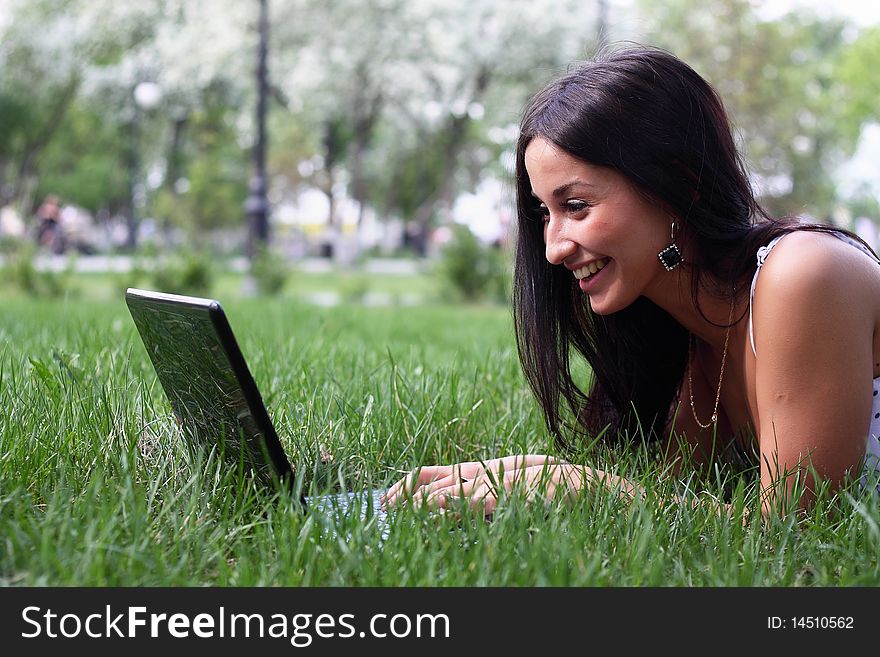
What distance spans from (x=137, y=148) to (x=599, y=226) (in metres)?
45.8

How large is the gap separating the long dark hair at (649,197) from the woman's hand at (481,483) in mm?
425

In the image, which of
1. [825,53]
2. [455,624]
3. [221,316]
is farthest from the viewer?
[825,53]

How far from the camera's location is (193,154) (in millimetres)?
47531

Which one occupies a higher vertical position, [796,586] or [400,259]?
[796,586]

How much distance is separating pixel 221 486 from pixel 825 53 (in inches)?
1956

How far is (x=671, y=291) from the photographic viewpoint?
2.68 m

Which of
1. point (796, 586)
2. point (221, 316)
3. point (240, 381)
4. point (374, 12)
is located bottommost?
point (796, 586)

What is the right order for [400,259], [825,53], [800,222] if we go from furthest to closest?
[825,53] → [400,259] → [800,222]

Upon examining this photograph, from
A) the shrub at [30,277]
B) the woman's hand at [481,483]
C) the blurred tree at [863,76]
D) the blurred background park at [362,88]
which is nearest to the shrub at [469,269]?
the blurred background park at [362,88]

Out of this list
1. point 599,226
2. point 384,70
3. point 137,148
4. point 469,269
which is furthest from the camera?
point 137,148

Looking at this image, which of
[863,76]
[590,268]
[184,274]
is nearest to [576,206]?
[590,268]

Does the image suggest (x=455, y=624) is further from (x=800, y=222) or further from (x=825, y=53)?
(x=825, y=53)

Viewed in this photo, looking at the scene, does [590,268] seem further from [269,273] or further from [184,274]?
[269,273]

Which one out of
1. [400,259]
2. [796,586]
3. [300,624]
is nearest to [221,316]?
[300,624]
